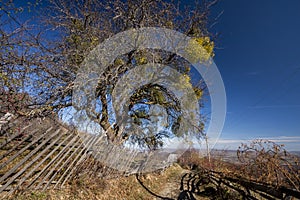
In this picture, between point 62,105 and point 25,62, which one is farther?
point 62,105

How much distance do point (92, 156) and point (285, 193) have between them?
3.97 metres

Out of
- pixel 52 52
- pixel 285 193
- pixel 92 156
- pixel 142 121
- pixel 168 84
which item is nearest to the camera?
pixel 285 193

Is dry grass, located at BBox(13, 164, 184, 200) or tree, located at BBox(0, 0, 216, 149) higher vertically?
tree, located at BBox(0, 0, 216, 149)

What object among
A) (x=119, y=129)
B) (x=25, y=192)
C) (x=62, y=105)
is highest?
(x=62, y=105)

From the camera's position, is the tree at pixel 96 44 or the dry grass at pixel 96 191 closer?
the dry grass at pixel 96 191

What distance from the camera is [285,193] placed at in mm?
2258

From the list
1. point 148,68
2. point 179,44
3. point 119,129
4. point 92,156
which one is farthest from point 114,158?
point 179,44

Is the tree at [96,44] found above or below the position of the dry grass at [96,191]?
above

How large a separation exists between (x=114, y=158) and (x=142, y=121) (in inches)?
112

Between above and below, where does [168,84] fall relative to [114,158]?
above

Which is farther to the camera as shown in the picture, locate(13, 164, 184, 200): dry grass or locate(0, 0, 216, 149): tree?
locate(0, 0, 216, 149): tree

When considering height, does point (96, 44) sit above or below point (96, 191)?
above

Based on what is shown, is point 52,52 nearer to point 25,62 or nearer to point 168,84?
point 25,62

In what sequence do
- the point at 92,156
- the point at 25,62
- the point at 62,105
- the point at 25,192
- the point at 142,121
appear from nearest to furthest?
the point at 25,192, the point at 25,62, the point at 92,156, the point at 62,105, the point at 142,121
